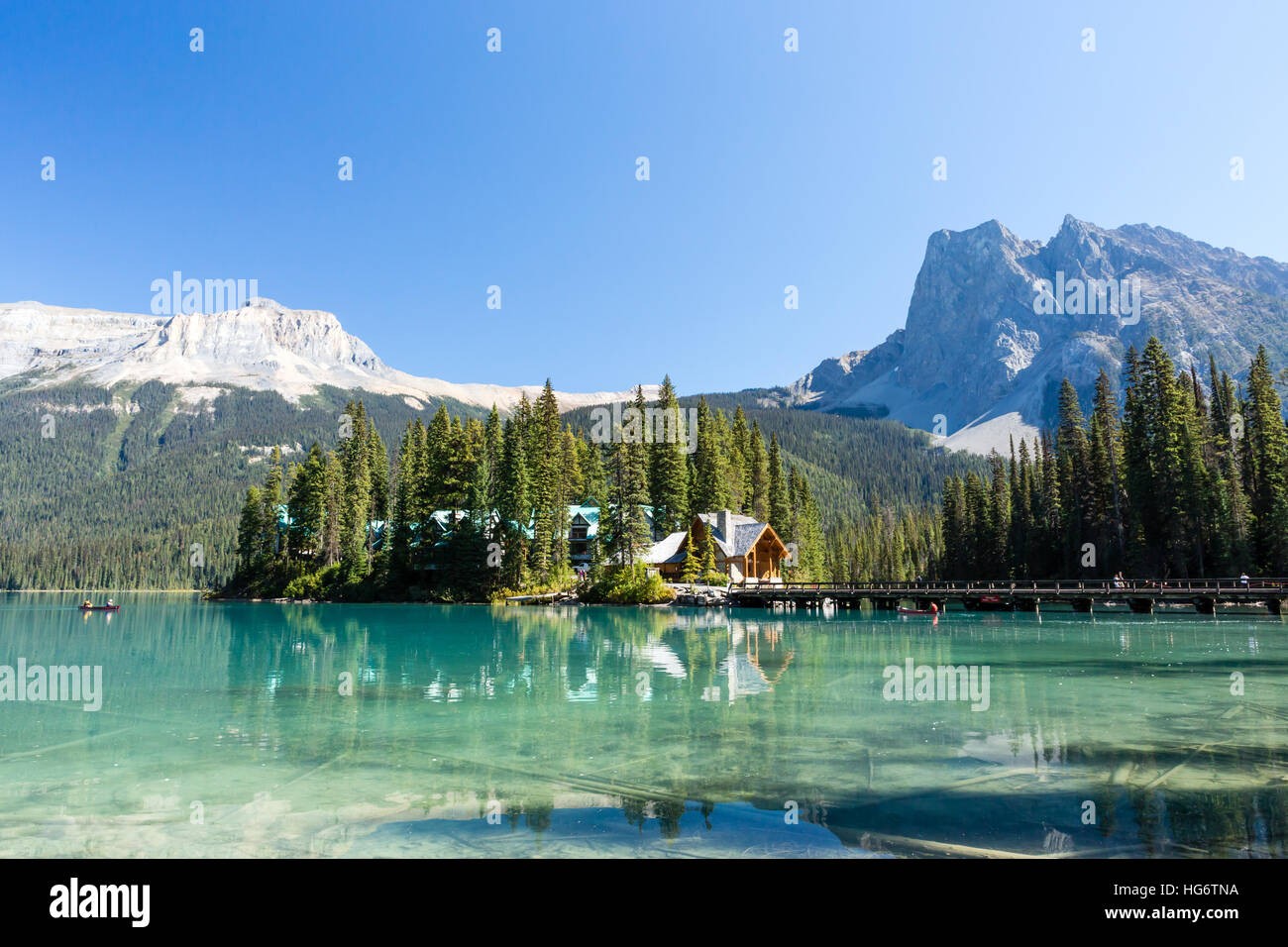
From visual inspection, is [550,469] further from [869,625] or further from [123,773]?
[123,773]

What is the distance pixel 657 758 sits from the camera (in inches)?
481

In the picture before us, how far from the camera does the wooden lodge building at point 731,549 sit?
69938 mm

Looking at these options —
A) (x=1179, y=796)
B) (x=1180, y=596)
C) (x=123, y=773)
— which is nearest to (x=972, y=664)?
(x=1179, y=796)

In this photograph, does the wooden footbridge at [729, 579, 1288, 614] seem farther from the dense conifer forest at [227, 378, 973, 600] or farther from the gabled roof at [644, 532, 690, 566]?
the dense conifer forest at [227, 378, 973, 600]

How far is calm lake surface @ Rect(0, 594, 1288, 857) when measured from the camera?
8523mm

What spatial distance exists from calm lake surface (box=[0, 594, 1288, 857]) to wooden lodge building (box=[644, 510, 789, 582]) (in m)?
42.8

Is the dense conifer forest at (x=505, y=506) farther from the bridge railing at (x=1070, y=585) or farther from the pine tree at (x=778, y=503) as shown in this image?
the bridge railing at (x=1070, y=585)

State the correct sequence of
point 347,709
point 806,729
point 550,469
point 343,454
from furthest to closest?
point 343,454, point 550,469, point 347,709, point 806,729

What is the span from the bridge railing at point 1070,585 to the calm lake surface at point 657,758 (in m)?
22.1

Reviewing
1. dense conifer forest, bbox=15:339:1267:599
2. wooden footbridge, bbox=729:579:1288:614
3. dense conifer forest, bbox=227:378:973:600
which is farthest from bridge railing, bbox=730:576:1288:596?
dense conifer forest, bbox=227:378:973:600

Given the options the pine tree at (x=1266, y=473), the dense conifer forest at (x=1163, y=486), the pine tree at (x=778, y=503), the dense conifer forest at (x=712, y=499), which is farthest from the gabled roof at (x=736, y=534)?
the pine tree at (x=1266, y=473)
